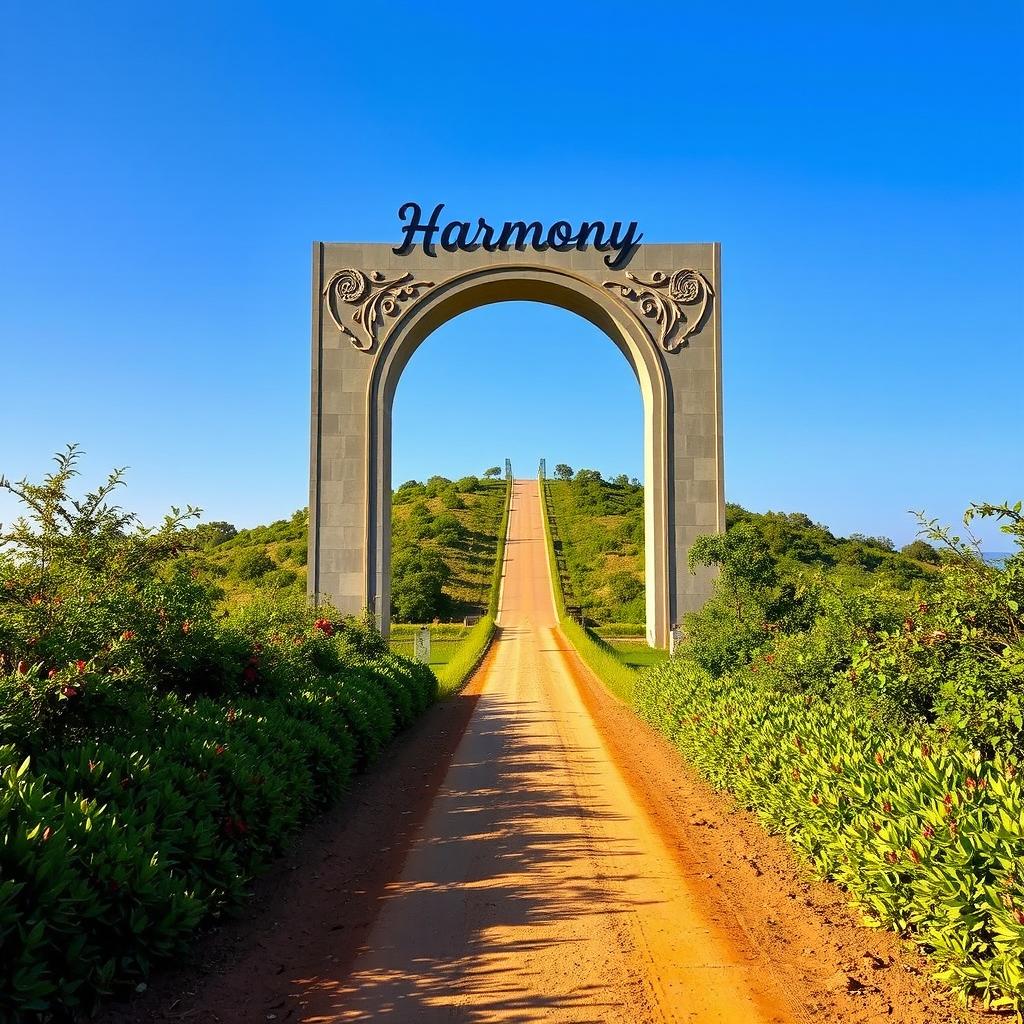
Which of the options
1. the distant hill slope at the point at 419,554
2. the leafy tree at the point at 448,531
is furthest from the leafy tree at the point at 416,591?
the leafy tree at the point at 448,531

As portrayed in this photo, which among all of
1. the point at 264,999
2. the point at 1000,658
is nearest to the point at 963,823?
the point at 1000,658

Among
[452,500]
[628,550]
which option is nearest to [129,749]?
[628,550]

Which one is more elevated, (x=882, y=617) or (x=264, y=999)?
(x=882, y=617)

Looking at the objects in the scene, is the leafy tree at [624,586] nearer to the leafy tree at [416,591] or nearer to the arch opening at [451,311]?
the leafy tree at [416,591]

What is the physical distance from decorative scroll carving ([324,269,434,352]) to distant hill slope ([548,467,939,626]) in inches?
653

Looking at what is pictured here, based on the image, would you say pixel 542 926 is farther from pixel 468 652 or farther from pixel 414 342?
pixel 468 652

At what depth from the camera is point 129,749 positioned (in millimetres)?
4879

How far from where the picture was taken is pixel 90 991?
3.43 metres

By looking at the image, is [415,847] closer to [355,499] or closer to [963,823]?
[963,823]

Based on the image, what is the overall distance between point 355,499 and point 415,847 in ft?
49.0

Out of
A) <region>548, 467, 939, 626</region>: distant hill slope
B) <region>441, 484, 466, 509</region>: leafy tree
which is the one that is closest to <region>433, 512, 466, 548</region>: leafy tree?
<region>441, 484, 466, 509</region>: leafy tree

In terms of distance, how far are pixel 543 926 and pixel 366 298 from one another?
19.1 metres

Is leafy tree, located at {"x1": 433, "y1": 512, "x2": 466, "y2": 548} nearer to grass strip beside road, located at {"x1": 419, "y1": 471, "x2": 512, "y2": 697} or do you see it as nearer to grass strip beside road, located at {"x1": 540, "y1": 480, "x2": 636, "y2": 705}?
grass strip beside road, located at {"x1": 419, "y1": 471, "x2": 512, "y2": 697}

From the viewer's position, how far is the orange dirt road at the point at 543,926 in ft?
12.3
